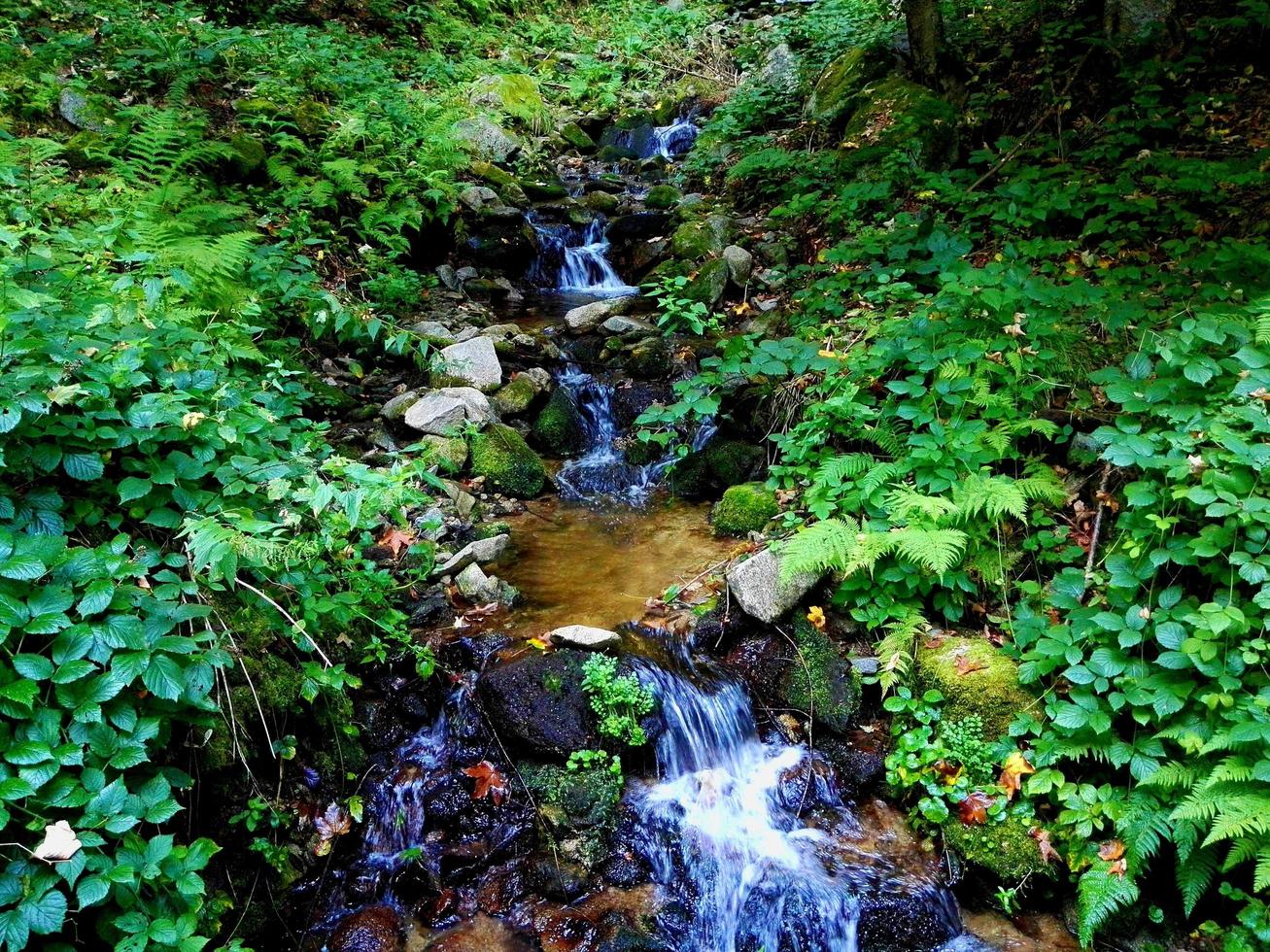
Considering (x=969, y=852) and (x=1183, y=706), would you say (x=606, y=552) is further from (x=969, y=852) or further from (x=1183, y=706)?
(x=1183, y=706)

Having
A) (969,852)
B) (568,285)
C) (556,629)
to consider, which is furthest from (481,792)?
(568,285)

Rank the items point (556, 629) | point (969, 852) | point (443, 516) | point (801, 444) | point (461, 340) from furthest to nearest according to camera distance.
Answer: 1. point (461, 340)
2. point (443, 516)
3. point (801, 444)
4. point (556, 629)
5. point (969, 852)

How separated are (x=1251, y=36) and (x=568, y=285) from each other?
7473 mm

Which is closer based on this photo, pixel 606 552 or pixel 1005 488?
pixel 1005 488

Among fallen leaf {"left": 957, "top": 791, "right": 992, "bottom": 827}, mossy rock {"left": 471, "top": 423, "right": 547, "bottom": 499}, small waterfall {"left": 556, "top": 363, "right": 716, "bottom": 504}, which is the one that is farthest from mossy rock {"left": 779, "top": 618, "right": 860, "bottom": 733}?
mossy rock {"left": 471, "top": 423, "right": 547, "bottom": 499}

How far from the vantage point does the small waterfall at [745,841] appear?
11.2 feet

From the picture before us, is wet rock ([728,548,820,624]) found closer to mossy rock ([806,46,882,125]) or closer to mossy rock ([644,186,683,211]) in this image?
mossy rock ([806,46,882,125])

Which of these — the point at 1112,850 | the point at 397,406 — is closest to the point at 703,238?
the point at 397,406

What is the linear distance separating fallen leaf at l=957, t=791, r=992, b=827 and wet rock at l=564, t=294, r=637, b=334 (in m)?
5.96

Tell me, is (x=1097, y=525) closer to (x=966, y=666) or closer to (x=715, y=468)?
(x=966, y=666)

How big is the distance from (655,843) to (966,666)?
6.41 feet

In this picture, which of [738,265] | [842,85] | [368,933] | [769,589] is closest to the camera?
[368,933]

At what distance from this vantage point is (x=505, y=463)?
242 inches

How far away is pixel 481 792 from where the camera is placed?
376cm
